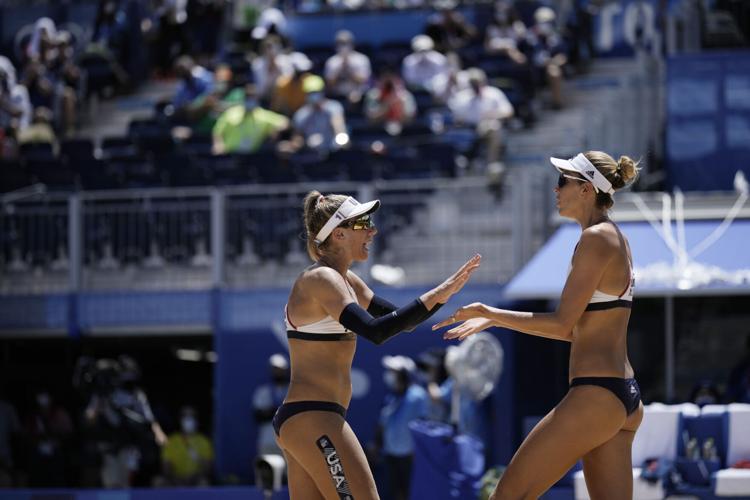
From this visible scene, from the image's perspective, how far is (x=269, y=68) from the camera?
19.2 metres

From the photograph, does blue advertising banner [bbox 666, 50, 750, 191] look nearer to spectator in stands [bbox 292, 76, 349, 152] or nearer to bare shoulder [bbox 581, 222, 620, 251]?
spectator in stands [bbox 292, 76, 349, 152]

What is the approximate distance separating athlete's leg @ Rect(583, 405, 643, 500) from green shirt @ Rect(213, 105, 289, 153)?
409 inches

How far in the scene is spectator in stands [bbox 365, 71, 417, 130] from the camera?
17734 millimetres

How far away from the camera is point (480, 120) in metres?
17.4

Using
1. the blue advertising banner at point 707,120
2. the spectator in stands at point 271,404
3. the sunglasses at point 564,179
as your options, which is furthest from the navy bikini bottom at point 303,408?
the blue advertising banner at point 707,120

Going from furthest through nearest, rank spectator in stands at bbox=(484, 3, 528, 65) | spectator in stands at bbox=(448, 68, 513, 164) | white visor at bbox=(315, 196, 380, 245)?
spectator in stands at bbox=(484, 3, 528, 65) → spectator in stands at bbox=(448, 68, 513, 164) → white visor at bbox=(315, 196, 380, 245)

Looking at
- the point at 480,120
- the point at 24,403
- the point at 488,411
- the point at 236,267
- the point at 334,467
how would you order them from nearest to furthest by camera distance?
the point at 334,467 → the point at 488,411 → the point at 236,267 → the point at 480,120 → the point at 24,403

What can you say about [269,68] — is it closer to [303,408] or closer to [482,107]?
[482,107]

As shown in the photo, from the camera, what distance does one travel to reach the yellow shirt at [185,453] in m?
15.6

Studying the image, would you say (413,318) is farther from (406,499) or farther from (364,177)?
(364,177)

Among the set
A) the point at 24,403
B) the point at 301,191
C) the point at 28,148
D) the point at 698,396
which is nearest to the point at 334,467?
the point at 698,396

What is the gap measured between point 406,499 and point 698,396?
2.63m

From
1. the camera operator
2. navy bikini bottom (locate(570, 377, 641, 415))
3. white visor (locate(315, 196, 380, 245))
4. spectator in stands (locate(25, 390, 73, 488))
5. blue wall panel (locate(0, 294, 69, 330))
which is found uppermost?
white visor (locate(315, 196, 380, 245))

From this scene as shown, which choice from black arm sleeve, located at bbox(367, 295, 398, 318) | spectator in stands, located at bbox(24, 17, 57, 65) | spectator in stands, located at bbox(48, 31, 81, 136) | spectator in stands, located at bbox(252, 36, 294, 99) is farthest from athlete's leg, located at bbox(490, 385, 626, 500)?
spectator in stands, located at bbox(24, 17, 57, 65)
